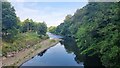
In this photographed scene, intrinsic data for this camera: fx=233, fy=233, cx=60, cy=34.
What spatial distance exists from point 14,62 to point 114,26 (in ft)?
50.7

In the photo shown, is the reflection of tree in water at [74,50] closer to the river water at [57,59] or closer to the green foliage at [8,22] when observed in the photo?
the river water at [57,59]

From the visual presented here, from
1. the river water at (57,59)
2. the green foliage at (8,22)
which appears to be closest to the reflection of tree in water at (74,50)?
→ the river water at (57,59)


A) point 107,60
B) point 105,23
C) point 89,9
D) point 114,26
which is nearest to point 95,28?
point 105,23

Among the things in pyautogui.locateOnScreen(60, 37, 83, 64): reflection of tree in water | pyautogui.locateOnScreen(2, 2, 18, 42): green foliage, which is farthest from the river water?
pyautogui.locateOnScreen(2, 2, 18, 42): green foliage

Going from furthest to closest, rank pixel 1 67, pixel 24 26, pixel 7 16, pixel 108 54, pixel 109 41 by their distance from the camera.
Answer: pixel 24 26
pixel 7 16
pixel 1 67
pixel 109 41
pixel 108 54

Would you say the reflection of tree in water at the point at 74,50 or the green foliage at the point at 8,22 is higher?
the green foliage at the point at 8,22

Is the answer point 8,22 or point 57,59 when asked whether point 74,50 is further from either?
point 8,22

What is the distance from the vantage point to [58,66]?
3316 centimetres

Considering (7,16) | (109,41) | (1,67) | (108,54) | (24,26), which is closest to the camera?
(108,54)

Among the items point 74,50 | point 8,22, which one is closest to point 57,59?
point 74,50

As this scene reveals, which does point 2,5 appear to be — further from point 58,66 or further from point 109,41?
point 109,41

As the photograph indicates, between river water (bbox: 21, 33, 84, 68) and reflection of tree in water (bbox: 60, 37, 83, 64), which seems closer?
river water (bbox: 21, 33, 84, 68)

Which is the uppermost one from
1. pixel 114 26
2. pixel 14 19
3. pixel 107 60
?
pixel 14 19

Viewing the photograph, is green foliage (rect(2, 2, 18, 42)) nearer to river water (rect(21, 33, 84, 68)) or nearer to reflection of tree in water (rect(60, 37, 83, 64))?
river water (rect(21, 33, 84, 68))
